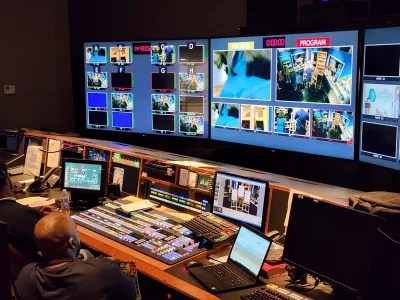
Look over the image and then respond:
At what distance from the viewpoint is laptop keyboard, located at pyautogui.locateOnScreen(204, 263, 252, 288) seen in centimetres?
239

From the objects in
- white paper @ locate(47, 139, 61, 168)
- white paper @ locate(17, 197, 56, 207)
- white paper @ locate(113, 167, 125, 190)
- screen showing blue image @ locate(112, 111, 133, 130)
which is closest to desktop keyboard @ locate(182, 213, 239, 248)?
white paper @ locate(113, 167, 125, 190)

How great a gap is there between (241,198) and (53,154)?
1.95 meters

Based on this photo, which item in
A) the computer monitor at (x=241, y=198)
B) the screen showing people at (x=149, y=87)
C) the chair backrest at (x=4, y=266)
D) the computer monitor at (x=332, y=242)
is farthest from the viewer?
the screen showing people at (x=149, y=87)

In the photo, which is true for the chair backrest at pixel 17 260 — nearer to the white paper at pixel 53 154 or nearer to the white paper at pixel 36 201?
the white paper at pixel 36 201

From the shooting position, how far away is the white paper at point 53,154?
4.25 m

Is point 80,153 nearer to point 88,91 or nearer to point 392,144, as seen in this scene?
point 88,91

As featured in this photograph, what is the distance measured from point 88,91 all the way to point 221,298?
9.69 feet

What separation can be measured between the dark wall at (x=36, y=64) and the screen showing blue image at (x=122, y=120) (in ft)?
4.51

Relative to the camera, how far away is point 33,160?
14.5ft

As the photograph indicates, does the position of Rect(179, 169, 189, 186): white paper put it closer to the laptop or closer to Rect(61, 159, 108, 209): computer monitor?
Rect(61, 159, 108, 209): computer monitor

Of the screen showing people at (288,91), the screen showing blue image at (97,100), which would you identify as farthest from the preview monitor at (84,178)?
the screen showing blue image at (97,100)

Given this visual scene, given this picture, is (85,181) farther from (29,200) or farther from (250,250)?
(250,250)

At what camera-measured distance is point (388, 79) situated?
9.24 ft

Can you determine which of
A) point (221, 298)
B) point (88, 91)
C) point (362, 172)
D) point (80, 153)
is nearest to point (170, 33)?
point (88, 91)
